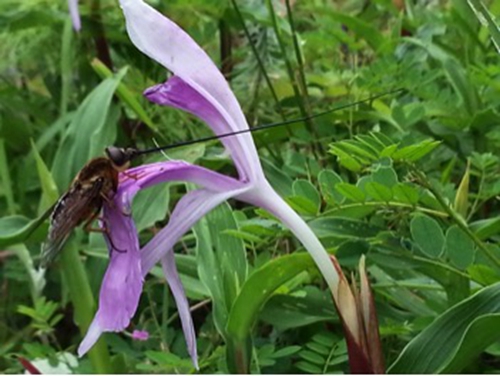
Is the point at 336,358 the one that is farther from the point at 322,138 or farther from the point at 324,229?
the point at 322,138

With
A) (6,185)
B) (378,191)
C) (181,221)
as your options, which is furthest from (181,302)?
(6,185)

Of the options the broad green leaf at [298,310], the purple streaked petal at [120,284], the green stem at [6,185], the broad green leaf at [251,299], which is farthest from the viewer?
the green stem at [6,185]

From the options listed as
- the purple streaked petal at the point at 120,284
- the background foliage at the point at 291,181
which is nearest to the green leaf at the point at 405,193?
the background foliage at the point at 291,181

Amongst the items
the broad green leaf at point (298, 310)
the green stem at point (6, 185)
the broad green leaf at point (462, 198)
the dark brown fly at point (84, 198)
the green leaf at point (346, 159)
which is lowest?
the broad green leaf at point (298, 310)

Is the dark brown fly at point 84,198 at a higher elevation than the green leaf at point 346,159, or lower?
higher

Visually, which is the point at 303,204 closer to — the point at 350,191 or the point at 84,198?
the point at 350,191

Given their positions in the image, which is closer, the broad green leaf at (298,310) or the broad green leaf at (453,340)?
the broad green leaf at (453,340)

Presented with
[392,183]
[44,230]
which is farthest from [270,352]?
[44,230]

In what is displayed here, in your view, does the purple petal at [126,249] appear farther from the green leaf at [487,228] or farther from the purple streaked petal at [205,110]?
the green leaf at [487,228]

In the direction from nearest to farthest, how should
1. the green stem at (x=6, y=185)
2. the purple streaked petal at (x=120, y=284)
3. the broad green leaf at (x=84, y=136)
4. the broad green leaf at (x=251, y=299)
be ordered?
the purple streaked petal at (x=120, y=284) < the broad green leaf at (x=251, y=299) < the broad green leaf at (x=84, y=136) < the green stem at (x=6, y=185)
